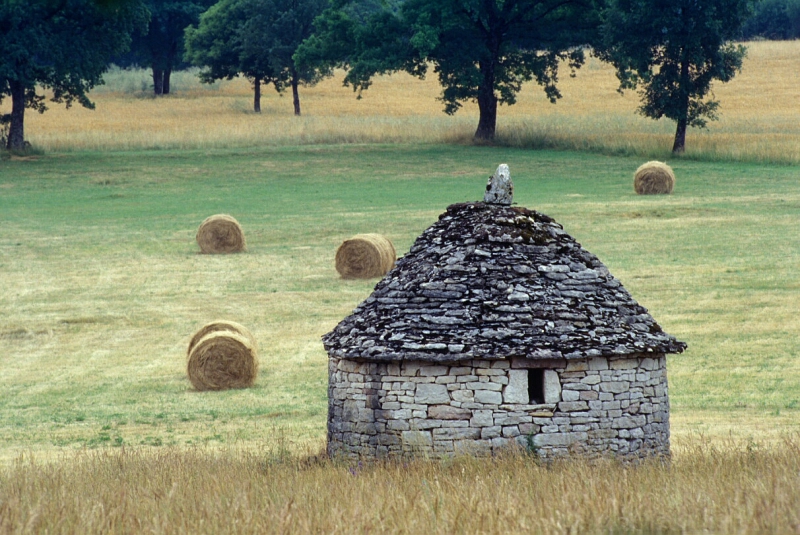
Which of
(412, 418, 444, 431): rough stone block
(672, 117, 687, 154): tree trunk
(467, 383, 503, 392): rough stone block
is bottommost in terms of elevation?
(412, 418, 444, 431): rough stone block

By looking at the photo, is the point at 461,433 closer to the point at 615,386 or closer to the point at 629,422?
the point at 615,386

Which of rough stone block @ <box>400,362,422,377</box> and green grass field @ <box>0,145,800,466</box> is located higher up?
rough stone block @ <box>400,362,422,377</box>

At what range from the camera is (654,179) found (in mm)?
44062

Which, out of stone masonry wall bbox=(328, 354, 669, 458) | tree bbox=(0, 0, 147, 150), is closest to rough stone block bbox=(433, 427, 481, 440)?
stone masonry wall bbox=(328, 354, 669, 458)

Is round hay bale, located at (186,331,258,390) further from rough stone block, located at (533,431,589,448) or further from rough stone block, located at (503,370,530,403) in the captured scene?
rough stone block, located at (533,431,589,448)

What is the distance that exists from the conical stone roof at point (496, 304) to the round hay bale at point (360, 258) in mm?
16957

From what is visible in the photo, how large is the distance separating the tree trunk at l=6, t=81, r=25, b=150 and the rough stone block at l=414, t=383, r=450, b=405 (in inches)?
1915

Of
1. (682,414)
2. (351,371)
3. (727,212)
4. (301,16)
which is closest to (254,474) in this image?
(351,371)

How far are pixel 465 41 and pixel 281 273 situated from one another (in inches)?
1236

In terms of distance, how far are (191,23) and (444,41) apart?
4554 cm

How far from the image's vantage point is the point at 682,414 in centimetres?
1836

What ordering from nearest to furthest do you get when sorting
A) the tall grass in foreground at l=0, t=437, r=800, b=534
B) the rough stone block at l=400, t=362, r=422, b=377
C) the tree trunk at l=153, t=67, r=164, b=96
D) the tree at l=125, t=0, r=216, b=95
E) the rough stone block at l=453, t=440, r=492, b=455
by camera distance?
the tall grass in foreground at l=0, t=437, r=800, b=534 → the rough stone block at l=453, t=440, r=492, b=455 → the rough stone block at l=400, t=362, r=422, b=377 → the tree at l=125, t=0, r=216, b=95 → the tree trunk at l=153, t=67, r=164, b=96

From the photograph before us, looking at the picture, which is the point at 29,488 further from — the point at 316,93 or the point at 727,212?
the point at 316,93

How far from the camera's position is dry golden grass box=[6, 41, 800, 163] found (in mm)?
61469
